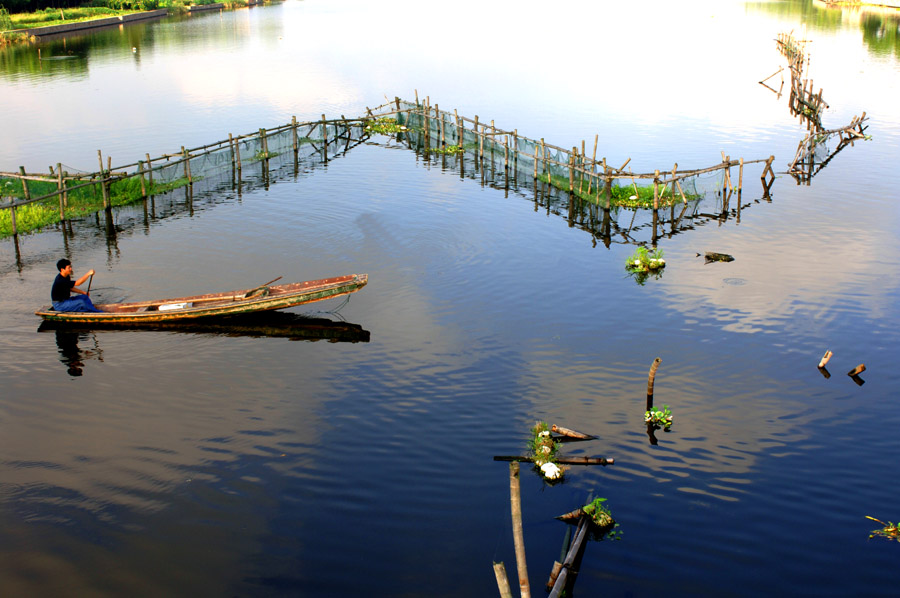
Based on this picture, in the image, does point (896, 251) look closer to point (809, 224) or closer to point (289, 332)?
point (809, 224)

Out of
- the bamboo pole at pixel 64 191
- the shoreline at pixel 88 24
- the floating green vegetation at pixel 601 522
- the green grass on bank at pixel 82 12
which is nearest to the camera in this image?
the floating green vegetation at pixel 601 522

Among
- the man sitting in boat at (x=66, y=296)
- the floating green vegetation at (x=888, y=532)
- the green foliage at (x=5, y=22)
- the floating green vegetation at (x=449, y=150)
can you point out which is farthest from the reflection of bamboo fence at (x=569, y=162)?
the green foliage at (x=5, y=22)

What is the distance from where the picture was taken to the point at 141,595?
1309cm

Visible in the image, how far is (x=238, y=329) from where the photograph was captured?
23578mm

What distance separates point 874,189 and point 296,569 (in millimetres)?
37195

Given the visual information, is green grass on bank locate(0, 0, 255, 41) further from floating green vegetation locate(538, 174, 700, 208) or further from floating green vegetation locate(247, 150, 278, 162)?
floating green vegetation locate(538, 174, 700, 208)

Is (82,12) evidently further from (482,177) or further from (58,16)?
(482,177)

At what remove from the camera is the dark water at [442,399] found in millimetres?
13938

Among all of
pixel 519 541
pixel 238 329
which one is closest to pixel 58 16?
pixel 238 329

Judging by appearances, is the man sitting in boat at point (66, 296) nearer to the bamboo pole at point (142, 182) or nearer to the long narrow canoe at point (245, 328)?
the long narrow canoe at point (245, 328)

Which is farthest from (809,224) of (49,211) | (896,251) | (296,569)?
(49,211)

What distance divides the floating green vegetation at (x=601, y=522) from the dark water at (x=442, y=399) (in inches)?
9.2

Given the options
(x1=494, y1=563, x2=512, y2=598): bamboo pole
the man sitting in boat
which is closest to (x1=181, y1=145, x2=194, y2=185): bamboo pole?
the man sitting in boat

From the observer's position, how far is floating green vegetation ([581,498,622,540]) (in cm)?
1438
